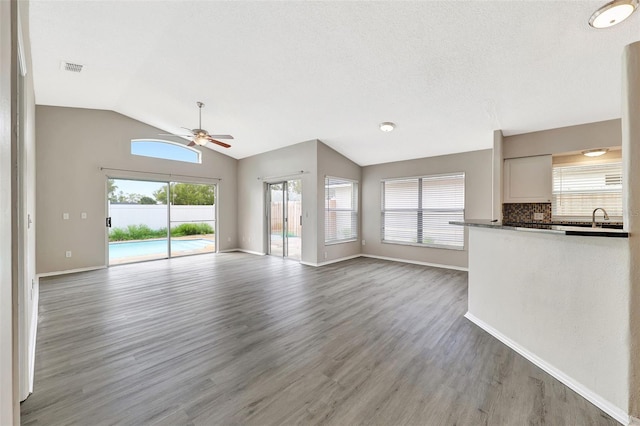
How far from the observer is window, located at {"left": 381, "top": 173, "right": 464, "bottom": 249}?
18.5 feet

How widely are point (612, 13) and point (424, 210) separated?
425 cm

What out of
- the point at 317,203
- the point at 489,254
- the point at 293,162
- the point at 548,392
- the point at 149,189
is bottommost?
the point at 548,392

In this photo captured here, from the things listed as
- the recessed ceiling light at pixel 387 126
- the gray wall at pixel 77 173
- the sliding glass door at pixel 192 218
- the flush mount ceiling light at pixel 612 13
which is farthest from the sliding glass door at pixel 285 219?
the flush mount ceiling light at pixel 612 13

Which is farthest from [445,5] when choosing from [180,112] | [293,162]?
[180,112]

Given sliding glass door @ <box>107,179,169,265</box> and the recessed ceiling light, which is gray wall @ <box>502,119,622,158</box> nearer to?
the recessed ceiling light

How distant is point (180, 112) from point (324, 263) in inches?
171

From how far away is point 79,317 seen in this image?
308 centimetres

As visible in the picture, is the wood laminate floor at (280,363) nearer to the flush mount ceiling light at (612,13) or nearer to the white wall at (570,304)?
the white wall at (570,304)

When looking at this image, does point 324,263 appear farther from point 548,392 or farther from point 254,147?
point 548,392

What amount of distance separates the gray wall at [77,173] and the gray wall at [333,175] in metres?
4.10

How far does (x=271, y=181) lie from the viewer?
7.04 metres

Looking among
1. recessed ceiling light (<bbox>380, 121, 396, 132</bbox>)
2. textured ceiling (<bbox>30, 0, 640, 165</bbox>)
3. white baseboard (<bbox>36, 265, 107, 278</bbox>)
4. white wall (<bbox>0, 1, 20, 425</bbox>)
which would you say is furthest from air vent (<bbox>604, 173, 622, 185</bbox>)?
white baseboard (<bbox>36, 265, 107, 278</bbox>)

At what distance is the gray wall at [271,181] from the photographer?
5883 millimetres

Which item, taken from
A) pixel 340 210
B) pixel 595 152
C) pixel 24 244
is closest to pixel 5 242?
pixel 24 244
